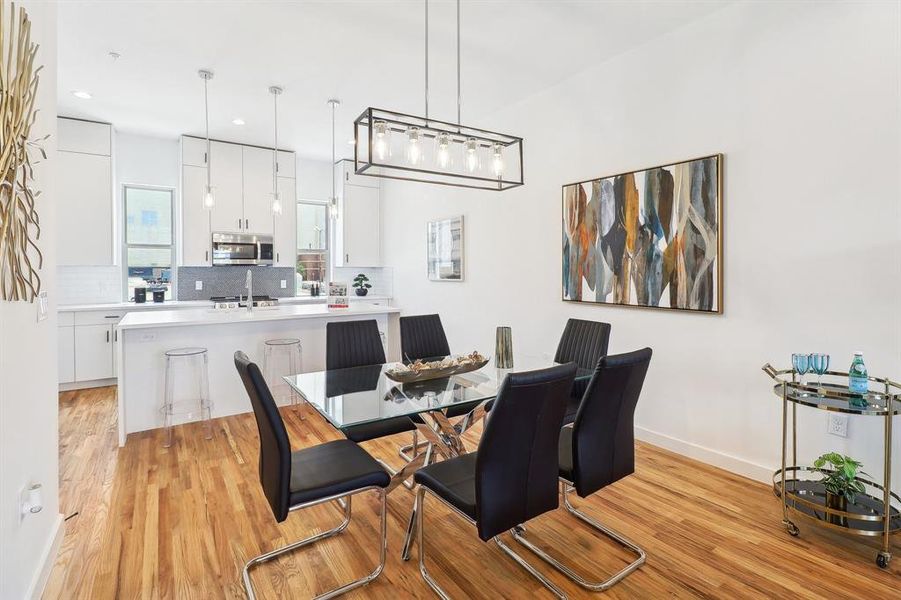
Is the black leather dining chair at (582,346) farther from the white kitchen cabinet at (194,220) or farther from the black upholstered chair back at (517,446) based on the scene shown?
the white kitchen cabinet at (194,220)

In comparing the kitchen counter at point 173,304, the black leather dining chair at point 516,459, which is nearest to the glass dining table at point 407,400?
the black leather dining chair at point 516,459

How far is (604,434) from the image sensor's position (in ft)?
6.58

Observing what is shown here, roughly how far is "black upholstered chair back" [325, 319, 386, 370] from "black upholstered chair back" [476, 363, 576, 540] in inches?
66.2

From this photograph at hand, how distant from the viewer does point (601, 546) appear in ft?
7.27

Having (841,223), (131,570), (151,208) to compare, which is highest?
(151,208)

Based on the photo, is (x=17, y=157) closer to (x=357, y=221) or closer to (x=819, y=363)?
(x=819, y=363)

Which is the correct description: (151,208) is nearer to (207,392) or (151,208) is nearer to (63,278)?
(63,278)

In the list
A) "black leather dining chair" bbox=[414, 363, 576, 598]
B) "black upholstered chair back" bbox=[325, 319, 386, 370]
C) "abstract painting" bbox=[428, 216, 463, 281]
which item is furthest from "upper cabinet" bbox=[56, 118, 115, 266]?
"black leather dining chair" bbox=[414, 363, 576, 598]

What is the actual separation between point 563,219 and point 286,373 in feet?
9.52

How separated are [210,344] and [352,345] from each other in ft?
5.52

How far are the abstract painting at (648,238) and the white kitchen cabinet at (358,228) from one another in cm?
367

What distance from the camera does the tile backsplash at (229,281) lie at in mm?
6105

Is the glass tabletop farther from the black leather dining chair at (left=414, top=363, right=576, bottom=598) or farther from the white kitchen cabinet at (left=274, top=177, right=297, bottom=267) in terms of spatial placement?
the white kitchen cabinet at (left=274, top=177, right=297, bottom=267)

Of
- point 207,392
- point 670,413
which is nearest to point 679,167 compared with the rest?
point 670,413
